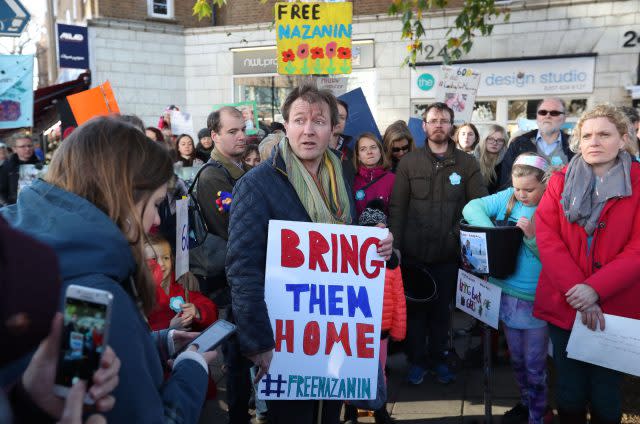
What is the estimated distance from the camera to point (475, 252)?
308cm

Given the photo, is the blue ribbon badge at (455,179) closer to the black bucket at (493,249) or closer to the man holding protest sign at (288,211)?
the black bucket at (493,249)

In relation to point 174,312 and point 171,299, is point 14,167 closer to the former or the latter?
point 174,312

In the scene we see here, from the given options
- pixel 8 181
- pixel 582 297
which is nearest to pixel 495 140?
pixel 582 297

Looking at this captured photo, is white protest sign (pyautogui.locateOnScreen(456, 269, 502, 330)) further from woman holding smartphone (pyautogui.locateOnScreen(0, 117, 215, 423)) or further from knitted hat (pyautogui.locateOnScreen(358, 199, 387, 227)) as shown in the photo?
woman holding smartphone (pyautogui.locateOnScreen(0, 117, 215, 423))

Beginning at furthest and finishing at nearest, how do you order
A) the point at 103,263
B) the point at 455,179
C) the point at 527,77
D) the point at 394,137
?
the point at 527,77, the point at 394,137, the point at 455,179, the point at 103,263

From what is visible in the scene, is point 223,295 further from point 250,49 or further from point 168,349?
point 250,49

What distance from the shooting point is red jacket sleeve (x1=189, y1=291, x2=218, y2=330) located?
2.87 metres

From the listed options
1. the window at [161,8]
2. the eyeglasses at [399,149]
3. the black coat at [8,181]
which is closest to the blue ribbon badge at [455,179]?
the eyeglasses at [399,149]

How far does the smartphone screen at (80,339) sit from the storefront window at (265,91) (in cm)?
1461

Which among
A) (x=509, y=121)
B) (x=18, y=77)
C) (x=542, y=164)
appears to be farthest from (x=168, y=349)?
(x=509, y=121)

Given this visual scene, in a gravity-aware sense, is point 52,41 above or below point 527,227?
above

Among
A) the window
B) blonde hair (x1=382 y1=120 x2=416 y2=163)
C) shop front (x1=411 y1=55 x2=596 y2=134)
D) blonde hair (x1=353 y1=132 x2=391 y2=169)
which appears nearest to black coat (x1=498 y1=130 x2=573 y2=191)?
blonde hair (x1=382 y1=120 x2=416 y2=163)

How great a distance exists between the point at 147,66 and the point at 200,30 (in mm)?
1901

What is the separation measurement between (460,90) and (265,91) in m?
8.75
